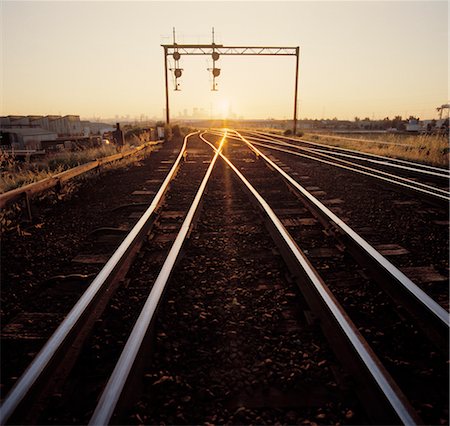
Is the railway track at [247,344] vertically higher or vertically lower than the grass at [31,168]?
lower

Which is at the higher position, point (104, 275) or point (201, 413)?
point (104, 275)

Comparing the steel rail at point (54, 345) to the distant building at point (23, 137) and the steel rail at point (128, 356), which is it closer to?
the steel rail at point (128, 356)

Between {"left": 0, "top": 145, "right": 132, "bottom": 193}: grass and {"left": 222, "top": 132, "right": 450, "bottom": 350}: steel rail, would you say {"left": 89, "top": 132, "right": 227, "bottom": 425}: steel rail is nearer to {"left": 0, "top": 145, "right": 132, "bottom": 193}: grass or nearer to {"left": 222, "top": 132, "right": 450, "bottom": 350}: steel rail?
{"left": 222, "top": 132, "right": 450, "bottom": 350}: steel rail

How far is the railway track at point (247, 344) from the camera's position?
6.09ft

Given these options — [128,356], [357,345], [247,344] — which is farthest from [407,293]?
[128,356]

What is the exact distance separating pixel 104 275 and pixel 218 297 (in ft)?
3.72

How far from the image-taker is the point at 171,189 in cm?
765

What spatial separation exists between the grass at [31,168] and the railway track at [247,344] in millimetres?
4867

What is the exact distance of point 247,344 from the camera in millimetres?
2447

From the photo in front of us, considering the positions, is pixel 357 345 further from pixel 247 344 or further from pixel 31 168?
pixel 31 168

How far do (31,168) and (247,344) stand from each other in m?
11.0

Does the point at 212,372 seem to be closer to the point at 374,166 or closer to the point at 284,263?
the point at 284,263

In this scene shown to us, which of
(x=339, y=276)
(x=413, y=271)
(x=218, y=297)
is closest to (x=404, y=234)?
(x=413, y=271)

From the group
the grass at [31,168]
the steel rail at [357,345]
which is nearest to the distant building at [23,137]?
the grass at [31,168]
